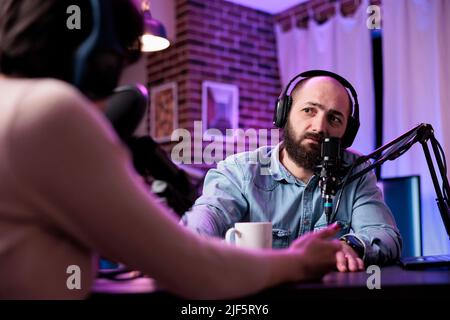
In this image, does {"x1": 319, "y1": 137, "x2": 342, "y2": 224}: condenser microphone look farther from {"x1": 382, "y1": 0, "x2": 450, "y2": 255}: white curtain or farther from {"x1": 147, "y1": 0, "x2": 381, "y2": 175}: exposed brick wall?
{"x1": 147, "y1": 0, "x2": 381, "y2": 175}: exposed brick wall

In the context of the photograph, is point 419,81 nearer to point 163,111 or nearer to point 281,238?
point 163,111

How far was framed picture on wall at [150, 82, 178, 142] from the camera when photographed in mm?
4816

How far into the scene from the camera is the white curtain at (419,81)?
12.2 ft

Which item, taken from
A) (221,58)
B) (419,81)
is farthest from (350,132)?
(221,58)

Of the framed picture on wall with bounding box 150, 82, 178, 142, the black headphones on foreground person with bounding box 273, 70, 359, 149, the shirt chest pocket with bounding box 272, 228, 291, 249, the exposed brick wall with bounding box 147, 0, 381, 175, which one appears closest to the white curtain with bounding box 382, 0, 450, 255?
the exposed brick wall with bounding box 147, 0, 381, 175

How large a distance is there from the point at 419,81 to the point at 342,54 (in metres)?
0.85

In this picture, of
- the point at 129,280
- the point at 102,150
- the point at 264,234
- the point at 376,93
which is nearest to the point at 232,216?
the point at 264,234

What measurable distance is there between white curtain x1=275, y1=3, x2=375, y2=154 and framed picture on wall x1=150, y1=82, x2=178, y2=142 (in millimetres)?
1149

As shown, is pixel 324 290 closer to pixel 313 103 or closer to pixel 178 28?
pixel 313 103

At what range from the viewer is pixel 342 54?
4.55 m

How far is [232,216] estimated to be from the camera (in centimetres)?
168

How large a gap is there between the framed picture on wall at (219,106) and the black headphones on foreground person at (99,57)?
3.93m
